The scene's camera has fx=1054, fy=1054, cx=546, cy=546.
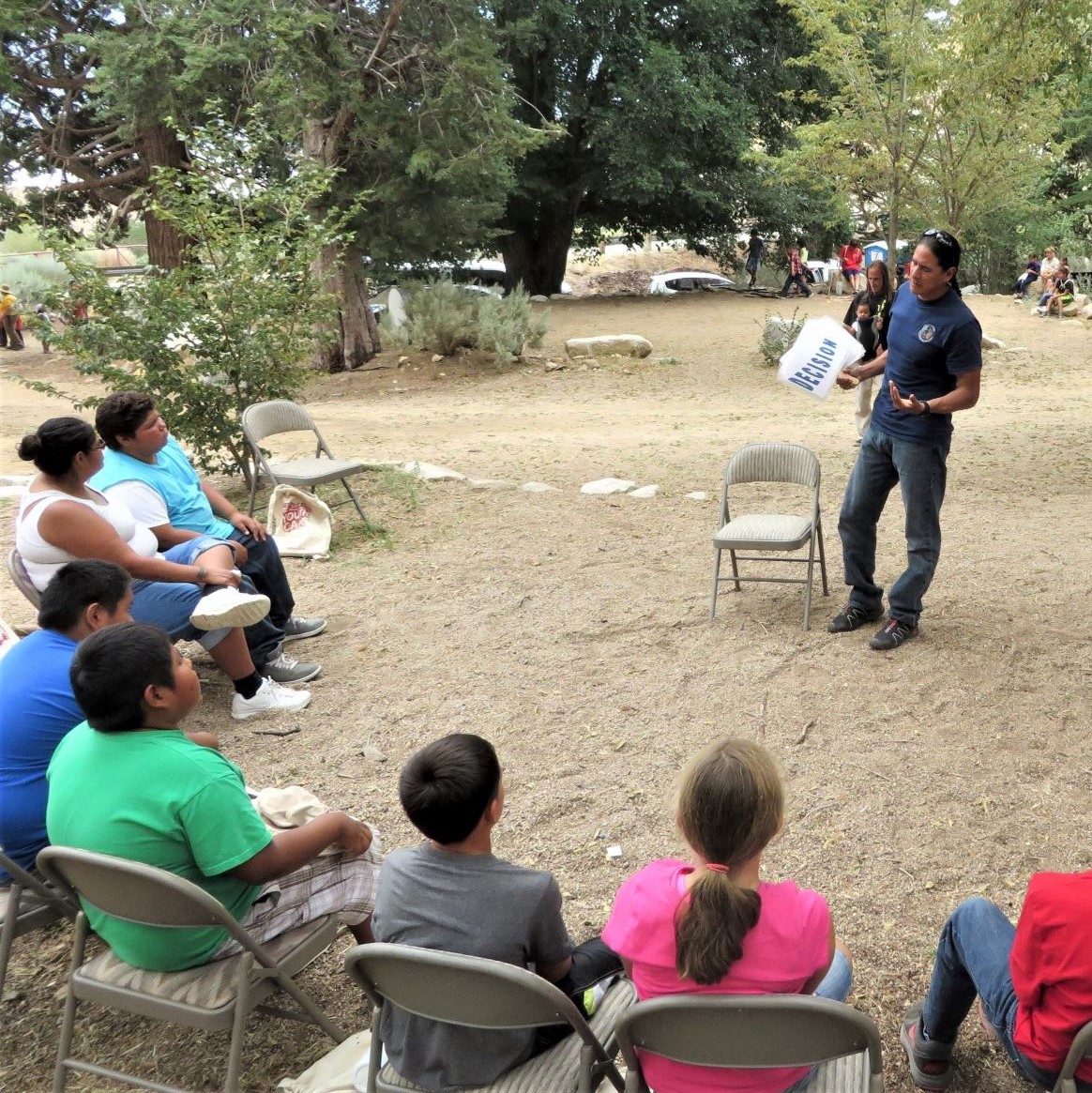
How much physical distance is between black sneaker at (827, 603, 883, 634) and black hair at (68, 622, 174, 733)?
11.4 feet

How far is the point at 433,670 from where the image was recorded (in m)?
4.87

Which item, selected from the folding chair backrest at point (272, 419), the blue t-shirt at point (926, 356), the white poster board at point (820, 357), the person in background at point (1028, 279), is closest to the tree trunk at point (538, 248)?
the person in background at point (1028, 279)

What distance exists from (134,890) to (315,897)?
23.1 inches

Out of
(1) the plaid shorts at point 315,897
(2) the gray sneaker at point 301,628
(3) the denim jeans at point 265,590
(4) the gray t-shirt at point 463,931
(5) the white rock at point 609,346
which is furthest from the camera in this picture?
(5) the white rock at point 609,346

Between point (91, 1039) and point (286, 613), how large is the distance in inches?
104

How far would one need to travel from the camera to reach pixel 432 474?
8367mm

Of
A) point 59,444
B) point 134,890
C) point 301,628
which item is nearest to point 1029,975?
point 134,890

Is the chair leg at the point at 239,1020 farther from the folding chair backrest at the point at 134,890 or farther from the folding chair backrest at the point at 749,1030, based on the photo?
the folding chair backrest at the point at 749,1030

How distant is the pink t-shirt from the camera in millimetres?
1847

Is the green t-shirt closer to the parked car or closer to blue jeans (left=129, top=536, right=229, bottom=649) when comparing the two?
blue jeans (left=129, top=536, right=229, bottom=649)

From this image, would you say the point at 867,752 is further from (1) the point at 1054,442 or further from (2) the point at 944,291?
(1) the point at 1054,442

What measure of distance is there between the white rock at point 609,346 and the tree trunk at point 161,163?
621cm

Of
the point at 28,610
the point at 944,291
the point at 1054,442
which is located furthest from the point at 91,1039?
the point at 1054,442

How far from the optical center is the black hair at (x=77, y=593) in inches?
A: 115
